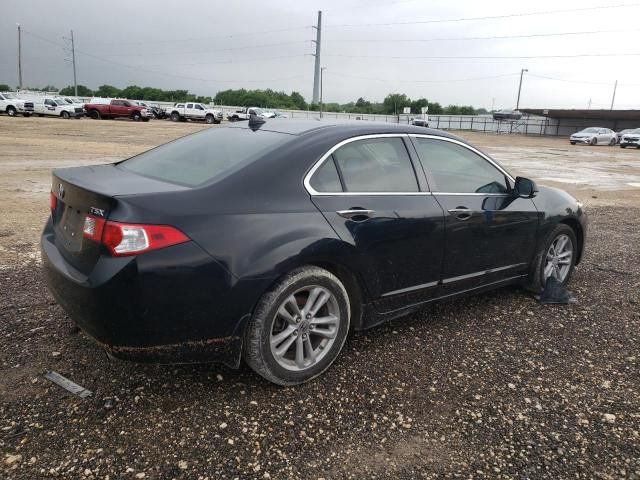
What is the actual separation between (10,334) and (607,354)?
168 inches

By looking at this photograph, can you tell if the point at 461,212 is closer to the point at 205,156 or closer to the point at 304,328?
the point at 304,328

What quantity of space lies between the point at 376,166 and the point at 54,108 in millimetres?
42954

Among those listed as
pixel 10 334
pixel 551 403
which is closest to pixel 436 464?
pixel 551 403

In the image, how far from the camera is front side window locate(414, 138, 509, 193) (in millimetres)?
3887

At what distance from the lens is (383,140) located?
3717 millimetres

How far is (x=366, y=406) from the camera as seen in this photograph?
304 cm

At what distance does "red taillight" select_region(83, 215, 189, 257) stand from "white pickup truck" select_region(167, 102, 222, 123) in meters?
43.8

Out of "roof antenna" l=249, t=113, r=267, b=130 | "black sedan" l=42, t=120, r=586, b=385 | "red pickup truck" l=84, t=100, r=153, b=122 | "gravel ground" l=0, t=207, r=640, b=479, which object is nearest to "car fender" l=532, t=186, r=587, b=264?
"black sedan" l=42, t=120, r=586, b=385

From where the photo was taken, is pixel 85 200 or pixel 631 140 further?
pixel 631 140

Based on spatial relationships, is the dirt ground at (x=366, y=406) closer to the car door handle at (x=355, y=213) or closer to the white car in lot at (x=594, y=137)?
the car door handle at (x=355, y=213)

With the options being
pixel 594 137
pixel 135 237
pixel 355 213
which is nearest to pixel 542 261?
pixel 355 213

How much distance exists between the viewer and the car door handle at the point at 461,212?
12.5 feet

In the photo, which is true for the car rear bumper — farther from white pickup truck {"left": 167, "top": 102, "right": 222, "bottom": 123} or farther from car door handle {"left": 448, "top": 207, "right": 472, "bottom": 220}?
white pickup truck {"left": 167, "top": 102, "right": 222, "bottom": 123}

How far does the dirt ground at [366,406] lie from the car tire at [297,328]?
5.9 inches
